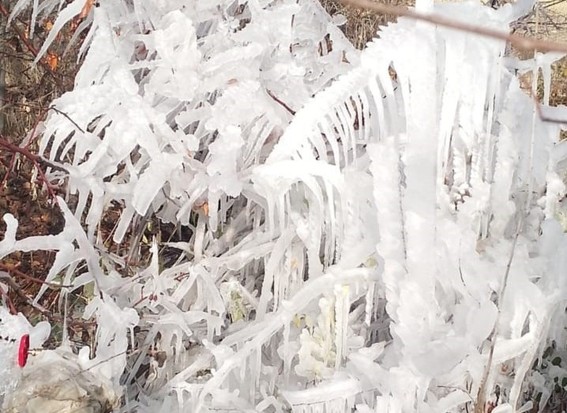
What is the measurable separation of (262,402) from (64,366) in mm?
354

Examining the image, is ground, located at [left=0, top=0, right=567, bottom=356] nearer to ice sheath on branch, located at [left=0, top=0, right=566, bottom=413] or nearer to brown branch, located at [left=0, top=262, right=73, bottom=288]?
brown branch, located at [left=0, top=262, right=73, bottom=288]

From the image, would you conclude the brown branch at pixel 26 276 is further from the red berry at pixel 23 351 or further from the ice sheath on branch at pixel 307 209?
the red berry at pixel 23 351

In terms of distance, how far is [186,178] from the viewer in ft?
4.60

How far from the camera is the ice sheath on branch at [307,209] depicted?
123 centimetres

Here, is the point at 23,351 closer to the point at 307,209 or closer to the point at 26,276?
the point at 26,276

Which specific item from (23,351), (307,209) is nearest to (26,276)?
(23,351)

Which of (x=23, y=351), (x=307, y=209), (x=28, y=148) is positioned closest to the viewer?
(x=23, y=351)

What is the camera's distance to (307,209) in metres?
1.38

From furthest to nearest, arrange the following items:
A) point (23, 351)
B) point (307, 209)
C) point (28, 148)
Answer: point (28, 148) < point (307, 209) < point (23, 351)

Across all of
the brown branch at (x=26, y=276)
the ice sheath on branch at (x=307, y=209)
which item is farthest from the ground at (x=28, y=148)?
the ice sheath on branch at (x=307, y=209)

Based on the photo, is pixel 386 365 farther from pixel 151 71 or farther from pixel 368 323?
pixel 151 71

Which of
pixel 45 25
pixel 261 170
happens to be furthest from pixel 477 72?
pixel 45 25

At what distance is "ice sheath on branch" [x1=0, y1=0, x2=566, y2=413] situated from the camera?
1229 millimetres

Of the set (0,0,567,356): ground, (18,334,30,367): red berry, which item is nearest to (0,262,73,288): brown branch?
(0,0,567,356): ground
